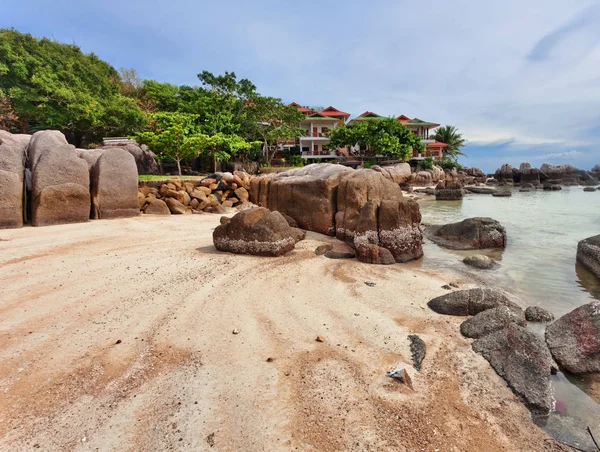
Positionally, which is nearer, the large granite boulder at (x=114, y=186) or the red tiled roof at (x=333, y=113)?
the large granite boulder at (x=114, y=186)

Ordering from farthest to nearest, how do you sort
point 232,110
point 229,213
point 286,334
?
point 232,110 → point 229,213 → point 286,334

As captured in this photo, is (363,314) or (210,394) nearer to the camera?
(210,394)

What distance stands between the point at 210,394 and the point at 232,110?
3576 cm

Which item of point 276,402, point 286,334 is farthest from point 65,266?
point 276,402

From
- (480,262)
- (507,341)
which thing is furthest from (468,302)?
(480,262)

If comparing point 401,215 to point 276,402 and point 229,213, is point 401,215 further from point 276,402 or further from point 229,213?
point 229,213

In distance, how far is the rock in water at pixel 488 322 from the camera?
4.46m

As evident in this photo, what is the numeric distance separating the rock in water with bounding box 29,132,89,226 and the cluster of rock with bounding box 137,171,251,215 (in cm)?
303

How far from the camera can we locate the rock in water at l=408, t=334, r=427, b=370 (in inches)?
148

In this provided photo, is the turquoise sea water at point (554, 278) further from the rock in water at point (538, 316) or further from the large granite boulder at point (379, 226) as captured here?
the large granite boulder at point (379, 226)

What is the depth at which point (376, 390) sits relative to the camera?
323 cm

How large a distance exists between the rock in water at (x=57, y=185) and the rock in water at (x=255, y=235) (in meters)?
6.17

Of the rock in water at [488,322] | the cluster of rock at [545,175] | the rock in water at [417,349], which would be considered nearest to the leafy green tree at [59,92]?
the rock in water at [417,349]

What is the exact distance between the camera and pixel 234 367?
3580mm
